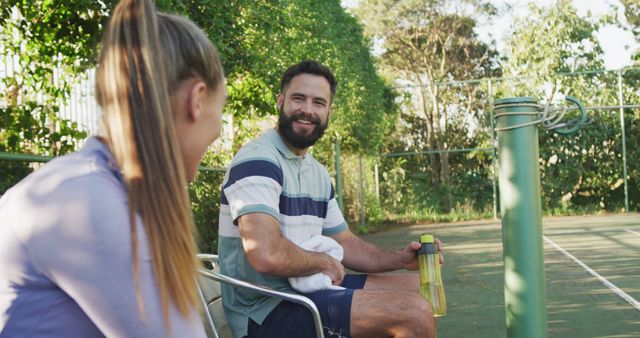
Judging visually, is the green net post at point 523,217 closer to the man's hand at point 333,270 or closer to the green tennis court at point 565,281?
the man's hand at point 333,270

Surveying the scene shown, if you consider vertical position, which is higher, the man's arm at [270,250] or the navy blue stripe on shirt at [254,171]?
the navy blue stripe on shirt at [254,171]

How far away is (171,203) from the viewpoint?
0.94 meters

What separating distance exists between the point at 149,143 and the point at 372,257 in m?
2.17

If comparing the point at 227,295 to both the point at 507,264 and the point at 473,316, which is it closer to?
the point at 507,264

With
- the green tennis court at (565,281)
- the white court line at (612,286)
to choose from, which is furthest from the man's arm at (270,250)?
the white court line at (612,286)

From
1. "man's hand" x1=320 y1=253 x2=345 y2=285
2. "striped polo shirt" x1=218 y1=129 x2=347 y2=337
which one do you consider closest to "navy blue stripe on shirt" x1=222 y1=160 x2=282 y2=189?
"striped polo shirt" x1=218 y1=129 x2=347 y2=337

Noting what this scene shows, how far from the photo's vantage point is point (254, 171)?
8.25ft

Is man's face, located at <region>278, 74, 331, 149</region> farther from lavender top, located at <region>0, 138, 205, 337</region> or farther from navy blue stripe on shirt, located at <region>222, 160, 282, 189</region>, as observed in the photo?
lavender top, located at <region>0, 138, 205, 337</region>

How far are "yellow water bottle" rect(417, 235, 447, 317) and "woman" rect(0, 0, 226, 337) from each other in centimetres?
169

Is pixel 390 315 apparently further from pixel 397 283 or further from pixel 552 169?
pixel 552 169

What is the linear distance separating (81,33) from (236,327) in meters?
3.18

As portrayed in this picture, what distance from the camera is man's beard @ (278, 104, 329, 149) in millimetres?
2795

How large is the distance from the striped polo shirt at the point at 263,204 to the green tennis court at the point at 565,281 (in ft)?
7.19

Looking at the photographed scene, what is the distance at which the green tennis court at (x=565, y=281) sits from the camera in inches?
189
